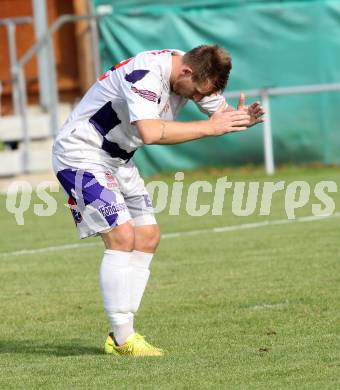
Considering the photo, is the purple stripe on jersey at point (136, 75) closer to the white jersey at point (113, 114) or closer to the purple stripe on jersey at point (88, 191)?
the white jersey at point (113, 114)

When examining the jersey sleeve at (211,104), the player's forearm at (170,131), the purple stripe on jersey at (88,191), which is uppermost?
the player's forearm at (170,131)

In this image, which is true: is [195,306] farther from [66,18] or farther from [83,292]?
[66,18]

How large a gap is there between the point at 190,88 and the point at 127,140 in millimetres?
500

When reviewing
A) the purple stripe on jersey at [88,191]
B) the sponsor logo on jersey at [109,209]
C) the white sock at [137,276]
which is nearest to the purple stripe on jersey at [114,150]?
the purple stripe on jersey at [88,191]

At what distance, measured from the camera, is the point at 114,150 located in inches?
259

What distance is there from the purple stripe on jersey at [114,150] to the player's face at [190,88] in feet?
1.51

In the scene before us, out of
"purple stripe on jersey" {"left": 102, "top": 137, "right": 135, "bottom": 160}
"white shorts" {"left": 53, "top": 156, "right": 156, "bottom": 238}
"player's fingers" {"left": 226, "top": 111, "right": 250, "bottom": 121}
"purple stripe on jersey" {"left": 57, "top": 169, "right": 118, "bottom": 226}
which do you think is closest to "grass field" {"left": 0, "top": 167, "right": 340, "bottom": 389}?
"white shorts" {"left": 53, "top": 156, "right": 156, "bottom": 238}

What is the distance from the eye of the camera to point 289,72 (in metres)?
18.1

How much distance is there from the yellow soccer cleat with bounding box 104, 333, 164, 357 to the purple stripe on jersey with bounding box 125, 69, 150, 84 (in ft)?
4.31

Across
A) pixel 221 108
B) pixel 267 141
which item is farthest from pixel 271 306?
pixel 267 141

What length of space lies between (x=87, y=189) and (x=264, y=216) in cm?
676

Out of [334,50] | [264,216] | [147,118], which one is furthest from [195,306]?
[334,50]

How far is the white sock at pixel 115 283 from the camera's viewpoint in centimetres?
643

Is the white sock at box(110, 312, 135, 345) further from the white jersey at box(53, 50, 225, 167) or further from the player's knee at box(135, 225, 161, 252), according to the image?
the white jersey at box(53, 50, 225, 167)
